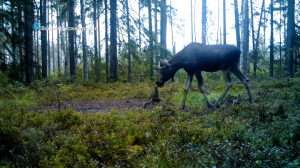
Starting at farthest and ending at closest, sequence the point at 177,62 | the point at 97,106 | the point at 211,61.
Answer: the point at 97,106
the point at 177,62
the point at 211,61

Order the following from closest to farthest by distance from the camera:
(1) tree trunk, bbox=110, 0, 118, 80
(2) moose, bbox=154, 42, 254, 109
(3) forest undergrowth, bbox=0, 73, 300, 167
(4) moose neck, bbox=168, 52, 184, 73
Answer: (3) forest undergrowth, bbox=0, 73, 300, 167, (2) moose, bbox=154, 42, 254, 109, (4) moose neck, bbox=168, 52, 184, 73, (1) tree trunk, bbox=110, 0, 118, 80

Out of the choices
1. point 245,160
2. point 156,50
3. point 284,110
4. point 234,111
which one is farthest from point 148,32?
point 245,160

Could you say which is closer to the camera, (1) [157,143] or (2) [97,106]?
(1) [157,143]

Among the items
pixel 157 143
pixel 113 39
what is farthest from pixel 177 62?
pixel 113 39

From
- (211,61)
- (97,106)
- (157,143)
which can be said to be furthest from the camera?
(97,106)

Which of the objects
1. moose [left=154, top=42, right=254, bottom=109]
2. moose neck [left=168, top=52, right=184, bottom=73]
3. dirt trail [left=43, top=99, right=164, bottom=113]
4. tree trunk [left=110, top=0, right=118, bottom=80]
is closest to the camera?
moose [left=154, top=42, right=254, bottom=109]

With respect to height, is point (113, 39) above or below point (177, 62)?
above

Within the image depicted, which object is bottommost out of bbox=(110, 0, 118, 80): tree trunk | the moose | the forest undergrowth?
the forest undergrowth

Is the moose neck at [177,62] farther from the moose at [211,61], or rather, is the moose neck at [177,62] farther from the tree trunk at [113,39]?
the tree trunk at [113,39]

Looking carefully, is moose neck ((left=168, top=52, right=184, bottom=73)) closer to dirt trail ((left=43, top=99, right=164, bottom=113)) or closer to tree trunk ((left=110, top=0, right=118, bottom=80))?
dirt trail ((left=43, top=99, right=164, bottom=113))

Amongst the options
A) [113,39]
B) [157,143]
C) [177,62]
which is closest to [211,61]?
[177,62]

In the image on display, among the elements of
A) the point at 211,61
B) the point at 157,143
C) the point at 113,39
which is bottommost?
the point at 157,143

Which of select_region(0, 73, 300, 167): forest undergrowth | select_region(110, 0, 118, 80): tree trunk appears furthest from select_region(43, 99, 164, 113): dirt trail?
select_region(110, 0, 118, 80): tree trunk

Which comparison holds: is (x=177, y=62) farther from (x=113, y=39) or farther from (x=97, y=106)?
(x=113, y=39)
